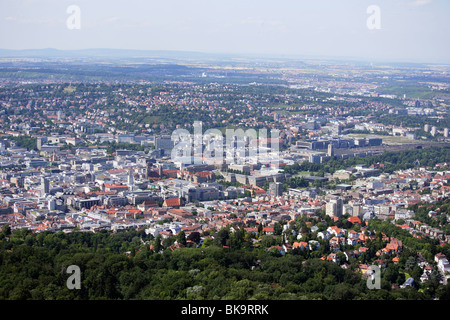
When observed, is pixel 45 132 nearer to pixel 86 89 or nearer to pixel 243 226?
pixel 86 89

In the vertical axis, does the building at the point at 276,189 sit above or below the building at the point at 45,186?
below

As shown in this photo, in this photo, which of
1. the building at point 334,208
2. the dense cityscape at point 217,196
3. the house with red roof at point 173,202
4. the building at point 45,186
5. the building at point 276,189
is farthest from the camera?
the building at point 276,189

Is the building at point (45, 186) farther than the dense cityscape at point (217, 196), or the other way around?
the building at point (45, 186)

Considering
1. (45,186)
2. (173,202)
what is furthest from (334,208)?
(45,186)

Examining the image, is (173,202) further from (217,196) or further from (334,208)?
(334,208)

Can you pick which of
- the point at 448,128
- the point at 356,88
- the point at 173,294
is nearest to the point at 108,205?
the point at 173,294

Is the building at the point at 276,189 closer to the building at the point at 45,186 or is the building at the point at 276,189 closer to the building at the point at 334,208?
the building at the point at 334,208

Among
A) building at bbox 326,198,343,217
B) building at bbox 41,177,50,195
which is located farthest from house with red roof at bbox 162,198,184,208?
building at bbox 326,198,343,217

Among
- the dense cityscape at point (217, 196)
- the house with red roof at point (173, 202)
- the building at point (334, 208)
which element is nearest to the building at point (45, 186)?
the dense cityscape at point (217, 196)
